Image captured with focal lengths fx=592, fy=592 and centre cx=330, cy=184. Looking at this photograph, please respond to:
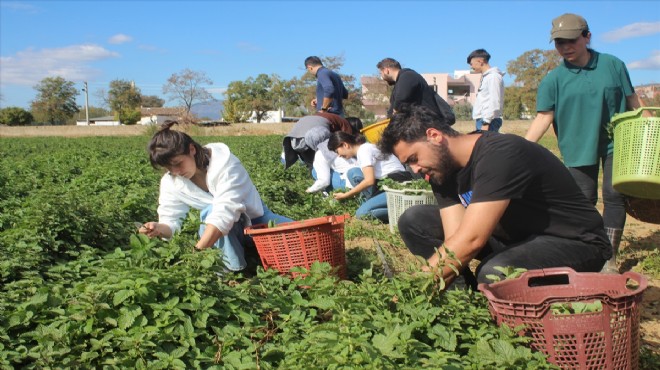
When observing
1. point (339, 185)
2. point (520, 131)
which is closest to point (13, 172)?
point (339, 185)

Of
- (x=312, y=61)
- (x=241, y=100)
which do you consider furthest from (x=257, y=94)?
(x=312, y=61)

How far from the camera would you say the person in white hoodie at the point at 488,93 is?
24.1 feet

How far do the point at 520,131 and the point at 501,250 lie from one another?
32638 mm

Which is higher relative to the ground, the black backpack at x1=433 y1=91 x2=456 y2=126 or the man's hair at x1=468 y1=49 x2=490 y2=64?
the man's hair at x1=468 y1=49 x2=490 y2=64

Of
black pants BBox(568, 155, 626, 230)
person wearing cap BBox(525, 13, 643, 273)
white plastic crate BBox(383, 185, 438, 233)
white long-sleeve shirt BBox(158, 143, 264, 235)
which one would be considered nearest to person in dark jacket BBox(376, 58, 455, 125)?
white plastic crate BBox(383, 185, 438, 233)

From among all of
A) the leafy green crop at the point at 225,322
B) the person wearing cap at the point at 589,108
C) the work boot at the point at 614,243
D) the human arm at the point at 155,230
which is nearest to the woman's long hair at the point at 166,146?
the human arm at the point at 155,230

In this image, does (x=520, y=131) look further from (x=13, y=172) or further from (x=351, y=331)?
(x=351, y=331)

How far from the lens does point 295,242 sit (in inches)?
141

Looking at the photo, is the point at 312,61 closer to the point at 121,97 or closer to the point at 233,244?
the point at 233,244

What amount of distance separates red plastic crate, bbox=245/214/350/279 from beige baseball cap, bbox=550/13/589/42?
2067 millimetres

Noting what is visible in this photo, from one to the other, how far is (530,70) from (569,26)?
4984cm

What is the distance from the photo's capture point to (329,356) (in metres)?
2.05

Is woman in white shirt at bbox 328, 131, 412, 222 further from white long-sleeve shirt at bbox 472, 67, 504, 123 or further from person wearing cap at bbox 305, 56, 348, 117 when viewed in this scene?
person wearing cap at bbox 305, 56, 348, 117

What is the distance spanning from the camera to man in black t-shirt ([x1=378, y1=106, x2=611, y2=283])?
8.85ft
